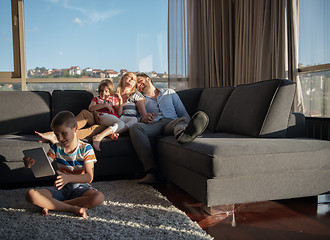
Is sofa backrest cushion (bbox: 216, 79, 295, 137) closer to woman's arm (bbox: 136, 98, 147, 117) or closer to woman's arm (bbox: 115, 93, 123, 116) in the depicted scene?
woman's arm (bbox: 136, 98, 147, 117)

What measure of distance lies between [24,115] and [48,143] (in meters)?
0.63

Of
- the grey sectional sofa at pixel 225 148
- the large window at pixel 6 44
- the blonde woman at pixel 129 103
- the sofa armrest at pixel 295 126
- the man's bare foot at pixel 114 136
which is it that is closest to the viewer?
the grey sectional sofa at pixel 225 148

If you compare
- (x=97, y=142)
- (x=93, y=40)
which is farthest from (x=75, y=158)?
(x=93, y=40)

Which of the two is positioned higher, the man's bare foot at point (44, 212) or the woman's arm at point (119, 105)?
the woman's arm at point (119, 105)

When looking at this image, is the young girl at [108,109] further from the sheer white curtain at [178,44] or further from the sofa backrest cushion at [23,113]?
the sheer white curtain at [178,44]

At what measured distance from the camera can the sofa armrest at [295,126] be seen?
2.28m

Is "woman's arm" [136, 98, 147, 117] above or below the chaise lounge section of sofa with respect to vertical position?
above

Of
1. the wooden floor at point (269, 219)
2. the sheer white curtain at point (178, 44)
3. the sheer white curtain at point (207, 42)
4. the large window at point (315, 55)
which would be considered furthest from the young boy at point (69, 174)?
the sheer white curtain at point (178, 44)

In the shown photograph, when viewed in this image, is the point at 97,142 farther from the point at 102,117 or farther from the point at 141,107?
the point at 141,107

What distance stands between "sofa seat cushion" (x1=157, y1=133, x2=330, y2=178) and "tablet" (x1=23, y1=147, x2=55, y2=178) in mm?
765

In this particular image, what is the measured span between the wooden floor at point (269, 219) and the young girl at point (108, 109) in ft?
2.51

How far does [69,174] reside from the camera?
5.21 ft

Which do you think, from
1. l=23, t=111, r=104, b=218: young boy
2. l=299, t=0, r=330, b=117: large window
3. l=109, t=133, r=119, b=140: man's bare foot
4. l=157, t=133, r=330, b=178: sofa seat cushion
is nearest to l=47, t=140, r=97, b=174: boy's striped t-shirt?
l=23, t=111, r=104, b=218: young boy

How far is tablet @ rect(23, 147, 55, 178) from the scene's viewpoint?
155 cm
